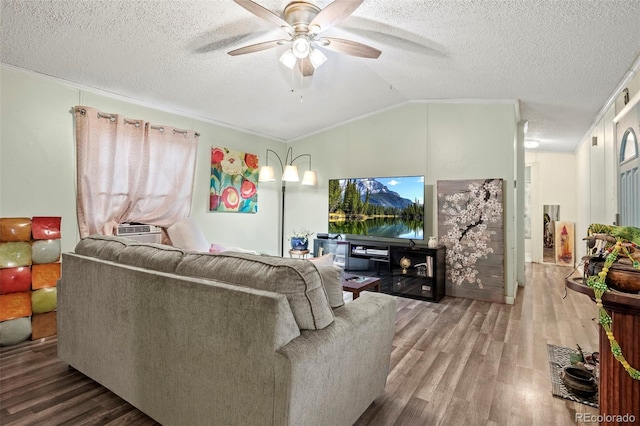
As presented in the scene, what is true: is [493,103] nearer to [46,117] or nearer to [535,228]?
[535,228]

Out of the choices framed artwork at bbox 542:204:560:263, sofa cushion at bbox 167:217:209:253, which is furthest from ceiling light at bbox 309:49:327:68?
framed artwork at bbox 542:204:560:263

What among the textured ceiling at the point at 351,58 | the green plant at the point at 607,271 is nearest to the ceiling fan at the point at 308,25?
the textured ceiling at the point at 351,58

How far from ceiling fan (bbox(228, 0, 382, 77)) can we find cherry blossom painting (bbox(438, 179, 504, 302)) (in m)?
2.45

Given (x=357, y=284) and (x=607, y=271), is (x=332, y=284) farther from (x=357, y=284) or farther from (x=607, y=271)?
(x=357, y=284)

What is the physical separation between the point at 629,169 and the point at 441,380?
2.69 metres

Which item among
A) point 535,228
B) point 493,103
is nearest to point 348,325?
point 493,103

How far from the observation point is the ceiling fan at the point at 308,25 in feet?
6.72

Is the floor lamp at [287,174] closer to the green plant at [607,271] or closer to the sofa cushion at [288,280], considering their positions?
the sofa cushion at [288,280]

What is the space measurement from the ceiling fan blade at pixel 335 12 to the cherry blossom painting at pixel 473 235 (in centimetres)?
287

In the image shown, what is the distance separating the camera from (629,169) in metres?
3.01

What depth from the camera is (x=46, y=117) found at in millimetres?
3125

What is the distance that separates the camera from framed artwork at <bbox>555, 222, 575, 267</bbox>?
6648 millimetres

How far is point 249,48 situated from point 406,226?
10.0 feet

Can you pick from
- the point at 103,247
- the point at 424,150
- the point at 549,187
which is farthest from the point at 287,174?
the point at 549,187
